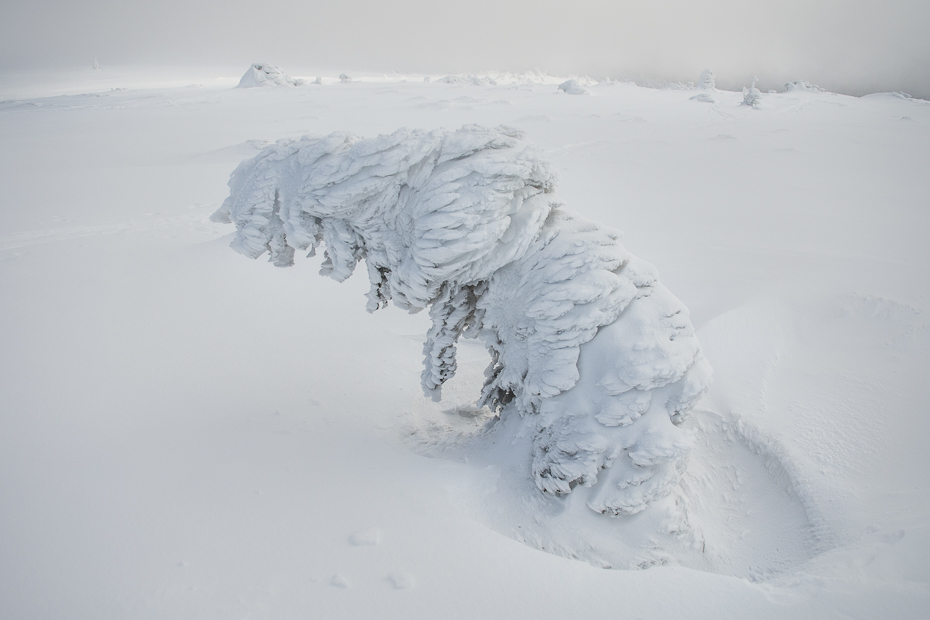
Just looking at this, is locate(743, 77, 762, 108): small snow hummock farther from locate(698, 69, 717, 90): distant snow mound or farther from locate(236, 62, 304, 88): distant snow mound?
locate(236, 62, 304, 88): distant snow mound

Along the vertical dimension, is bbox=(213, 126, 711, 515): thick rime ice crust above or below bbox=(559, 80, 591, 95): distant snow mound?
below

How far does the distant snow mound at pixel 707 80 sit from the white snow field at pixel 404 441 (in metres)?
17.5

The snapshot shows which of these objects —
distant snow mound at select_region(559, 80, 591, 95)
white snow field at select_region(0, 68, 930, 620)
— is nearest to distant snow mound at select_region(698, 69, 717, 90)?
distant snow mound at select_region(559, 80, 591, 95)

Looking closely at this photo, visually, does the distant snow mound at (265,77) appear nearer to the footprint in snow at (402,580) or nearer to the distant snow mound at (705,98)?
the distant snow mound at (705,98)

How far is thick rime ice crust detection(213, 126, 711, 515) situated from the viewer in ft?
7.72

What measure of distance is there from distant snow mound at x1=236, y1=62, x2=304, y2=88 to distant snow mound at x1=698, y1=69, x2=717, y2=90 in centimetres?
1768

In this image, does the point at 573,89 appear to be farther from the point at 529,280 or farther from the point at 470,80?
the point at 529,280

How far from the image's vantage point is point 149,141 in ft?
38.7

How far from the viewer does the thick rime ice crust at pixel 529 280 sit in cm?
235

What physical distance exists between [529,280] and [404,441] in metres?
1.22

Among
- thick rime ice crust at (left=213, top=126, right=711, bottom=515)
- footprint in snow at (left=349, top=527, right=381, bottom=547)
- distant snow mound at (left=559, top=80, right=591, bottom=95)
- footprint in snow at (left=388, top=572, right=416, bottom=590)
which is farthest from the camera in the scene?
distant snow mound at (left=559, top=80, right=591, bottom=95)

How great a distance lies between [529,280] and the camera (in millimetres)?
2514

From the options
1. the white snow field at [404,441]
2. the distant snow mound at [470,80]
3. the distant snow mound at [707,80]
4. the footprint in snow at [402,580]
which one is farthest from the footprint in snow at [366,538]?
the distant snow mound at [707,80]

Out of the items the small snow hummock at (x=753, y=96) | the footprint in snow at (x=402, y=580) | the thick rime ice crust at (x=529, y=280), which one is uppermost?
the small snow hummock at (x=753, y=96)
